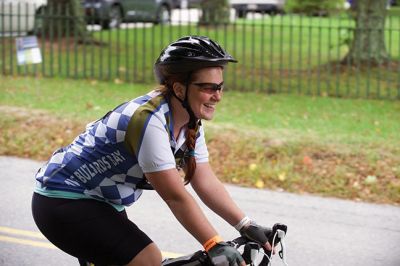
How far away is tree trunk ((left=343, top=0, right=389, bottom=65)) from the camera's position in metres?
14.4

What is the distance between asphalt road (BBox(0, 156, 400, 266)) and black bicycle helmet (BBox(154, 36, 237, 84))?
108 inches

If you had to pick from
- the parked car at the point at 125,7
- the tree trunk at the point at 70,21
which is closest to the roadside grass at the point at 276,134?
the tree trunk at the point at 70,21

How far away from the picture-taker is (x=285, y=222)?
691cm

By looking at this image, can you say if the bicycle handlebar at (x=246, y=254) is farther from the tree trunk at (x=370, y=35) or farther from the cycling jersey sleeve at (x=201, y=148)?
the tree trunk at (x=370, y=35)

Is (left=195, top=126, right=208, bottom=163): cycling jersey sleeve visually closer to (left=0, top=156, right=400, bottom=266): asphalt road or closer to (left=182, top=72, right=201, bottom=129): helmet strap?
(left=182, top=72, right=201, bottom=129): helmet strap

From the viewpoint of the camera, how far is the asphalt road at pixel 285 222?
19.5 feet

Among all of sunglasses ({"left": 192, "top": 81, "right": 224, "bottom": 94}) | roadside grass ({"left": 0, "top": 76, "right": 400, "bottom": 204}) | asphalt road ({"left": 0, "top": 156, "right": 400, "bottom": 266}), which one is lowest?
asphalt road ({"left": 0, "top": 156, "right": 400, "bottom": 266})

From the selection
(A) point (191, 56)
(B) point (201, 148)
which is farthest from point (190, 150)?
(A) point (191, 56)

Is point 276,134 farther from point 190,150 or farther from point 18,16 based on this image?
point 18,16

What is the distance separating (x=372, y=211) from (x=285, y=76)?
7346 mm

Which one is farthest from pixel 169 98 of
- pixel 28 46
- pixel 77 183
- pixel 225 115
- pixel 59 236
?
pixel 28 46

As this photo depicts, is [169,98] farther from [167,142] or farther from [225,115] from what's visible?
[225,115]

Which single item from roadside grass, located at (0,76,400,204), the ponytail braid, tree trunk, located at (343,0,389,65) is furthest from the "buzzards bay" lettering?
tree trunk, located at (343,0,389,65)

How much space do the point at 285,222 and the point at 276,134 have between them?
2.43 meters
